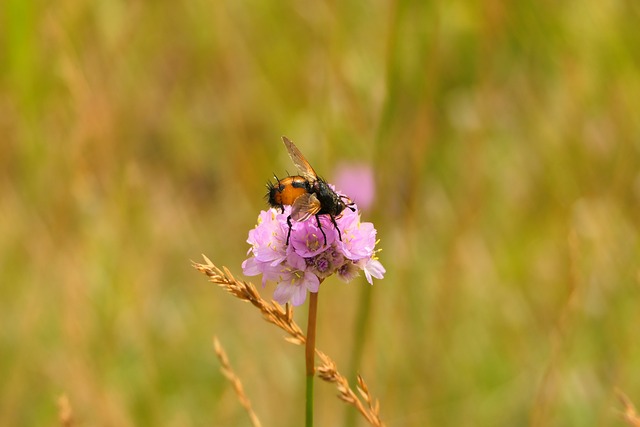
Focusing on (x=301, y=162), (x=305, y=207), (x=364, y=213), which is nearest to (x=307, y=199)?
(x=305, y=207)

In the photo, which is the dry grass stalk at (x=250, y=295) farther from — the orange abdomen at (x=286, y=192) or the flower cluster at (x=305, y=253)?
the orange abdomen at (x=286, y=192)

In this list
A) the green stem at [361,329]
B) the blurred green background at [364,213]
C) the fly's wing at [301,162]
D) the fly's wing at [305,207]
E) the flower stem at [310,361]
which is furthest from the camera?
the blurred green background at [364,213]

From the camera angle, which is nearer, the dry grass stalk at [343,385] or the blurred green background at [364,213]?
the dry grass stalk at [343,385]

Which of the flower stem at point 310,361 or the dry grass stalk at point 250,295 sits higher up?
the dry grass stalk at point 250,295

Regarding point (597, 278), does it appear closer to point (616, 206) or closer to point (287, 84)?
point (616, 206)

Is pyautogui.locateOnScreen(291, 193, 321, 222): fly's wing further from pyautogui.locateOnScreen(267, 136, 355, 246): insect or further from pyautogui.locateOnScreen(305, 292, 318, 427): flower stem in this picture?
pyautogui.locateOnScreen(305, 292, 318, 427): flower stem

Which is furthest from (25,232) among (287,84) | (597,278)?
(597,278)

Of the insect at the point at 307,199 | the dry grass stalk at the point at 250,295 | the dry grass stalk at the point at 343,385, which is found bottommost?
the dry grass stalk at the point at 343,385

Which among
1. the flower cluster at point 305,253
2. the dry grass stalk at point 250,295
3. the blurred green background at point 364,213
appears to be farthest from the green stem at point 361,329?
the dry grass stalk at point 250,295
